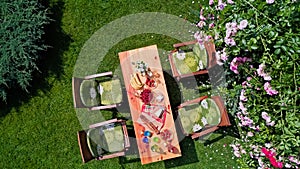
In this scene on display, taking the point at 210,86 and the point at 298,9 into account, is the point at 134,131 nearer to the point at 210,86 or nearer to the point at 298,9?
the point at 210,86

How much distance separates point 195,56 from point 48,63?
1.96 metres

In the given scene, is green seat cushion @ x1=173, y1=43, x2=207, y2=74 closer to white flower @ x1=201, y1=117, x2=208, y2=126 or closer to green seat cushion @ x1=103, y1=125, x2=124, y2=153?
white flower @ x1=201, y1=117, x2=208, y2=126

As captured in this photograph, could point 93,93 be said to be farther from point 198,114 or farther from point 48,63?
point 198,114

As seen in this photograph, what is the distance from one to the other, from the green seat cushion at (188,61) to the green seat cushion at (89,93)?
3.47 ft

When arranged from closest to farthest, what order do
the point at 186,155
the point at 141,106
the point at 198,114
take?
the point at 141,106 < the point at 198,114 < the point at 186,155

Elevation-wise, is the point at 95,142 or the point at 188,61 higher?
the point at 188,61

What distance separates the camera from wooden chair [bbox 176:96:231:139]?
16.5 feet

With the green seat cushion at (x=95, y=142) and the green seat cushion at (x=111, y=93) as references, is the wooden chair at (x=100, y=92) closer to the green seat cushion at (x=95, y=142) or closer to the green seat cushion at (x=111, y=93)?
the green seat cushion at (x=111, y=93)

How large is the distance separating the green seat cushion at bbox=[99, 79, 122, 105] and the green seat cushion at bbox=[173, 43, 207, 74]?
782 millimetres

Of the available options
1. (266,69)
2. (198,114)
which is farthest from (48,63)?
(266,69)

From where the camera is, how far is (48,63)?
220 inches

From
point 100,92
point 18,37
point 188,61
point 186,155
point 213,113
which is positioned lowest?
point 186,155

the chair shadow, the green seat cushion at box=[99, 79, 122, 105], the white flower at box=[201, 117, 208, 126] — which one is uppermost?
the green seat cushion at box=[99, 79, 122, 105]

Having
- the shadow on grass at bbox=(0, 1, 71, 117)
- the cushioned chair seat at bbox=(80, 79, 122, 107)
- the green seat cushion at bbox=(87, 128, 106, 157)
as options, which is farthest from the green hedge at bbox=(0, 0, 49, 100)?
the green seat cushion at bbox=(87, 128, 106, 157)
